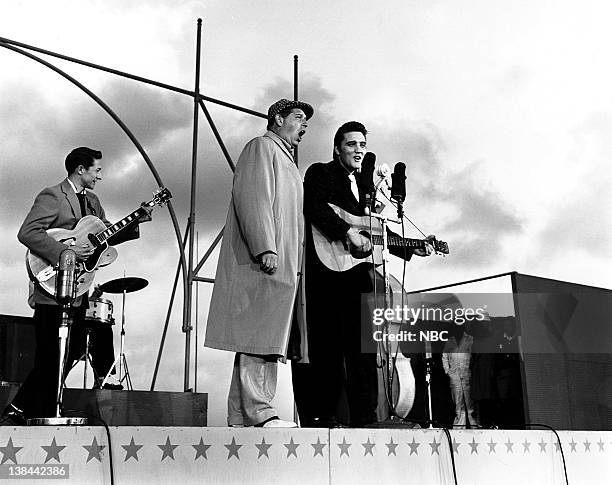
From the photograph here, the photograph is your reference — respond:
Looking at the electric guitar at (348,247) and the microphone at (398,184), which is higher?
the microphone at (398,184)

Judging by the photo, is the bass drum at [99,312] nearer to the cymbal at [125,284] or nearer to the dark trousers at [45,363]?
the cymbal at [125,284]

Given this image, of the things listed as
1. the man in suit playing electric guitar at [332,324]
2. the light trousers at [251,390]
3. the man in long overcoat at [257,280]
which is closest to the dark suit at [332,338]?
the man in suit playing electric guitar at [332,324]

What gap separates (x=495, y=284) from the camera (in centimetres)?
349

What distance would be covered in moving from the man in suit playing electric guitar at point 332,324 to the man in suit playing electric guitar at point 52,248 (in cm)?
98

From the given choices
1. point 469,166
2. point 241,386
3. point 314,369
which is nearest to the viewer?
point 241,386

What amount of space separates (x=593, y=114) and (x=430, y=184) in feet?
3.91

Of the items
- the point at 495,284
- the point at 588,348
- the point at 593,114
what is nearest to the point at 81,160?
the point at 495,284

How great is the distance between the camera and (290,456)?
2.18m

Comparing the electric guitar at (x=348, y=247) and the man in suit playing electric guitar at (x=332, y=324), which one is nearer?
the man in suit playing electric guitar at (x=332, y=324)

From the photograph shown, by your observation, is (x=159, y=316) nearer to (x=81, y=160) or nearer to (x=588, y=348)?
(x=81, y=160)

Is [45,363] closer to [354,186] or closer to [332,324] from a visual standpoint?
[332,324]

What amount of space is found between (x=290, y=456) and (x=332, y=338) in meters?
0.78

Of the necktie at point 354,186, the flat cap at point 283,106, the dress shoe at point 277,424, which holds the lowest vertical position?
the dress shoe at point 277,424

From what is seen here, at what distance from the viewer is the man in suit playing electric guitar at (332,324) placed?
9.37 ft
